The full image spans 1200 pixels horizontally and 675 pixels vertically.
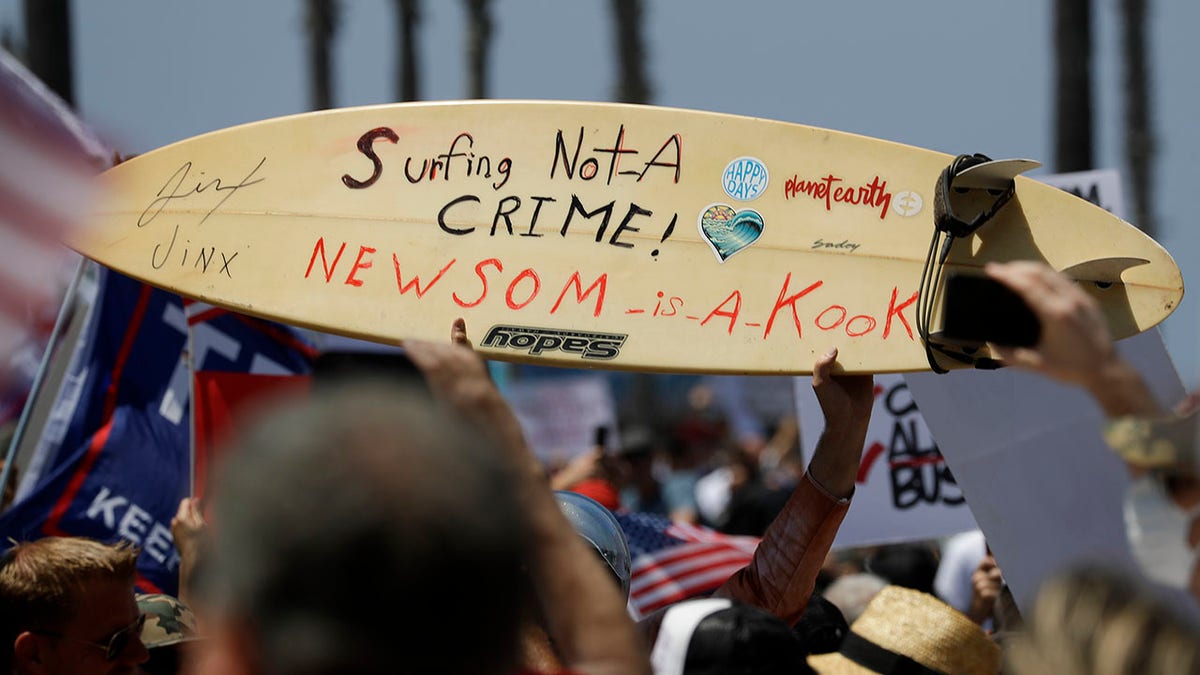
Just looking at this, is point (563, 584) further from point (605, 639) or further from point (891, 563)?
point (891, 563)

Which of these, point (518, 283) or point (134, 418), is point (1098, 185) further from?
point (134, 418)

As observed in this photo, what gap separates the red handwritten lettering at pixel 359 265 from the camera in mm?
2627

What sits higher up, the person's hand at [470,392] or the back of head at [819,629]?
the person's hand at [470,392]

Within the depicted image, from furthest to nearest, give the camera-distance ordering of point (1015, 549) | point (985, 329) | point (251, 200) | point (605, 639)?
1. point (251, 200)
2. point (1015, 549)
3. point (985, 329)
4. point (605, 639)

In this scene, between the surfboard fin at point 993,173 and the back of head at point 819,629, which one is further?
the back of head at point 819,629

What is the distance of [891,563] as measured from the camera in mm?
4891

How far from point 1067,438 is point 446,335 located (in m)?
1.37

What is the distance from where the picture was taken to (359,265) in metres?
2.63

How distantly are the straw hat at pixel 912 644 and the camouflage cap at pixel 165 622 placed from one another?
1.31 meters

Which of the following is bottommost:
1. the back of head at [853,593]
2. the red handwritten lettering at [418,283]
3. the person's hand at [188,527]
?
the back of head at [853,593]

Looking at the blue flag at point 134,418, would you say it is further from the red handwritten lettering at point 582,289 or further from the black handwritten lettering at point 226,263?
the red handwritten lettering at point 582,289

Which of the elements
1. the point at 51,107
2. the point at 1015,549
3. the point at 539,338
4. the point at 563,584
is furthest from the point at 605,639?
the point at 51,107

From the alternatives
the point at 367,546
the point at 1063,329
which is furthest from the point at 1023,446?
the point at 367,546

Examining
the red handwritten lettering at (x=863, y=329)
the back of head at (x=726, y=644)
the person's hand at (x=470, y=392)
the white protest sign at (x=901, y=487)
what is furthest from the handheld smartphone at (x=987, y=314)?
the white protest sign at (x=901, y=487)
